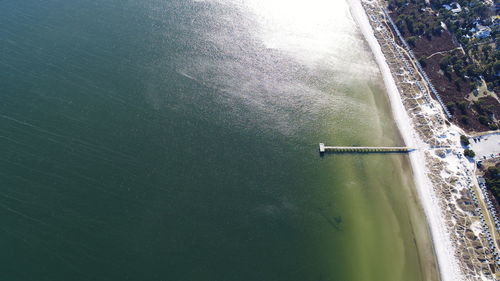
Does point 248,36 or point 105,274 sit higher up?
point 248,36

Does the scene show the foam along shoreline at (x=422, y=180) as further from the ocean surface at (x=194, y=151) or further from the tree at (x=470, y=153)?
the tree at (x=470, y=153)

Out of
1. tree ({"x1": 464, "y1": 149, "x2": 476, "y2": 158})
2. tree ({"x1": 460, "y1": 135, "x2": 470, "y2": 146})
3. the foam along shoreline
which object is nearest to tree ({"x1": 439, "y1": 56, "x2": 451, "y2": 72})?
the foam along shoreline

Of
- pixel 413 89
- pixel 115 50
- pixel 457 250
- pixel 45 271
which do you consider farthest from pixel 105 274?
pixel 413 89

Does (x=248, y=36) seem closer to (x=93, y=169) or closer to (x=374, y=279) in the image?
(x=93, y=169)

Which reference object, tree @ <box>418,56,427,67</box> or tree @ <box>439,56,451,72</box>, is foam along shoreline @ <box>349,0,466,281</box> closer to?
Answer: tree @ <box>418,56,427,67</box>

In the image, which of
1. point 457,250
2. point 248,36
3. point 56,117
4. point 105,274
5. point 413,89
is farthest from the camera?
point 248,36

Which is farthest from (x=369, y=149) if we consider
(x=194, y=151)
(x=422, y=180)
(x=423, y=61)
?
(x=194, y=151)

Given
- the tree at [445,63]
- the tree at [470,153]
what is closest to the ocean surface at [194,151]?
the tree at [470,153]

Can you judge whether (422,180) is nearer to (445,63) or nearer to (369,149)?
(369,149)
